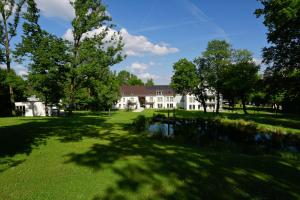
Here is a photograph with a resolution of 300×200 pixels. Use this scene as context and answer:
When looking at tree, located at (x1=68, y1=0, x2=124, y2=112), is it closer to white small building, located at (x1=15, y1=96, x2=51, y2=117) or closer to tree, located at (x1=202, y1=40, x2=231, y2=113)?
white small building, located at (x1=15, y1=96, x2=51, y2=117)

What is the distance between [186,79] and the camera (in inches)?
2426

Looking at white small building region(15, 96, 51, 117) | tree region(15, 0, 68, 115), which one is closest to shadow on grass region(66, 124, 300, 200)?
tree region(15, 0, 68, 115)

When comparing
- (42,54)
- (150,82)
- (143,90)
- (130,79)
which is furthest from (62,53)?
Result: (150,82)

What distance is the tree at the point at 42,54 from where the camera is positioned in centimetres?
3512

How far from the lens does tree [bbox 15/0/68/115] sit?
115ft

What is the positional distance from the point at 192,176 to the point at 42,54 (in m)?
32.0

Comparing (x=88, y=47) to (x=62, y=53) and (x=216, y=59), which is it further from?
(x=216, y=59)

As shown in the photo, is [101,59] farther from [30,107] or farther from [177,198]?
[177,198]

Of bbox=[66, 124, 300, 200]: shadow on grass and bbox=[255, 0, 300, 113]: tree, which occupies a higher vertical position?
bbox=[255, 0, 300, 113]: tree

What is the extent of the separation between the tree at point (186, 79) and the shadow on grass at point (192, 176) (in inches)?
2015

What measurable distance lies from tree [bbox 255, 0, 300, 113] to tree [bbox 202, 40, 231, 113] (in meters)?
28.1

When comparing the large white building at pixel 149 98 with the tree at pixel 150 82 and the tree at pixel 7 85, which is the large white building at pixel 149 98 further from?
the tree at pixel 7 85

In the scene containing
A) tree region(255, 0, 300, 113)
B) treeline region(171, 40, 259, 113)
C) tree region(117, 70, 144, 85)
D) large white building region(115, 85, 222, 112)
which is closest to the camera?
tree region(255, 0, 300, 113)

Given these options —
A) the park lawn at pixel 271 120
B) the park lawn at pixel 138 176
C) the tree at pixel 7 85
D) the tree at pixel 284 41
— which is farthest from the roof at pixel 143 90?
the park lawn at pixel 138 176
